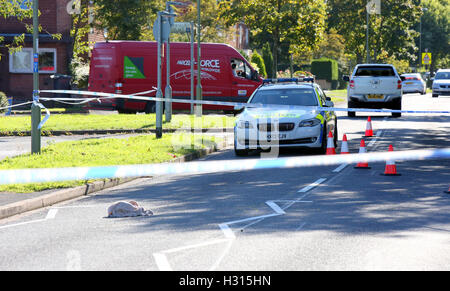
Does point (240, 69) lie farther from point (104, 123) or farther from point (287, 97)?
point (287, 97)

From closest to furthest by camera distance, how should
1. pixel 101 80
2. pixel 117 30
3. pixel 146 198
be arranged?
pixel 146 198, pixel 101 80, pixel 117 30

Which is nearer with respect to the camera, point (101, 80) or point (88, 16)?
point (101, 80)

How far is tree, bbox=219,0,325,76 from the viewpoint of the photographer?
135ft

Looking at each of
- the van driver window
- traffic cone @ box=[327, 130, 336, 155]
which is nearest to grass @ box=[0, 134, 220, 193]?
traffic cone @ box=[327, 130, 336, 155]

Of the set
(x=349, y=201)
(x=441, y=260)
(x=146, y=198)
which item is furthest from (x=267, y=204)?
(x=441, y=260)

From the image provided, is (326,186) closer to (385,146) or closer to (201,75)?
(385,146)

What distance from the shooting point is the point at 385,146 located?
703 inches

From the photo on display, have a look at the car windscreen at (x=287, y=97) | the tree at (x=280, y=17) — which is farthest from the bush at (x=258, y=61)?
the car windscreen at (x=287, y=97)

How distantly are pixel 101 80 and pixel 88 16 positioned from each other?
12.8 metres

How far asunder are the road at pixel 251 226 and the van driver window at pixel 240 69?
62.9 feet

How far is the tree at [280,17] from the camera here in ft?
135

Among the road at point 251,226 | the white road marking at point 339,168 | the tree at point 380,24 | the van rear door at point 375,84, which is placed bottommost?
the road at point 251,226

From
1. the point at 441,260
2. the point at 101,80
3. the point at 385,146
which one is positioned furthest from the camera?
the point at 101,80

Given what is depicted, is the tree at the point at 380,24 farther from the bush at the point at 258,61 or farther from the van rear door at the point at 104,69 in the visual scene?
the van rear door at the point at 104,69
